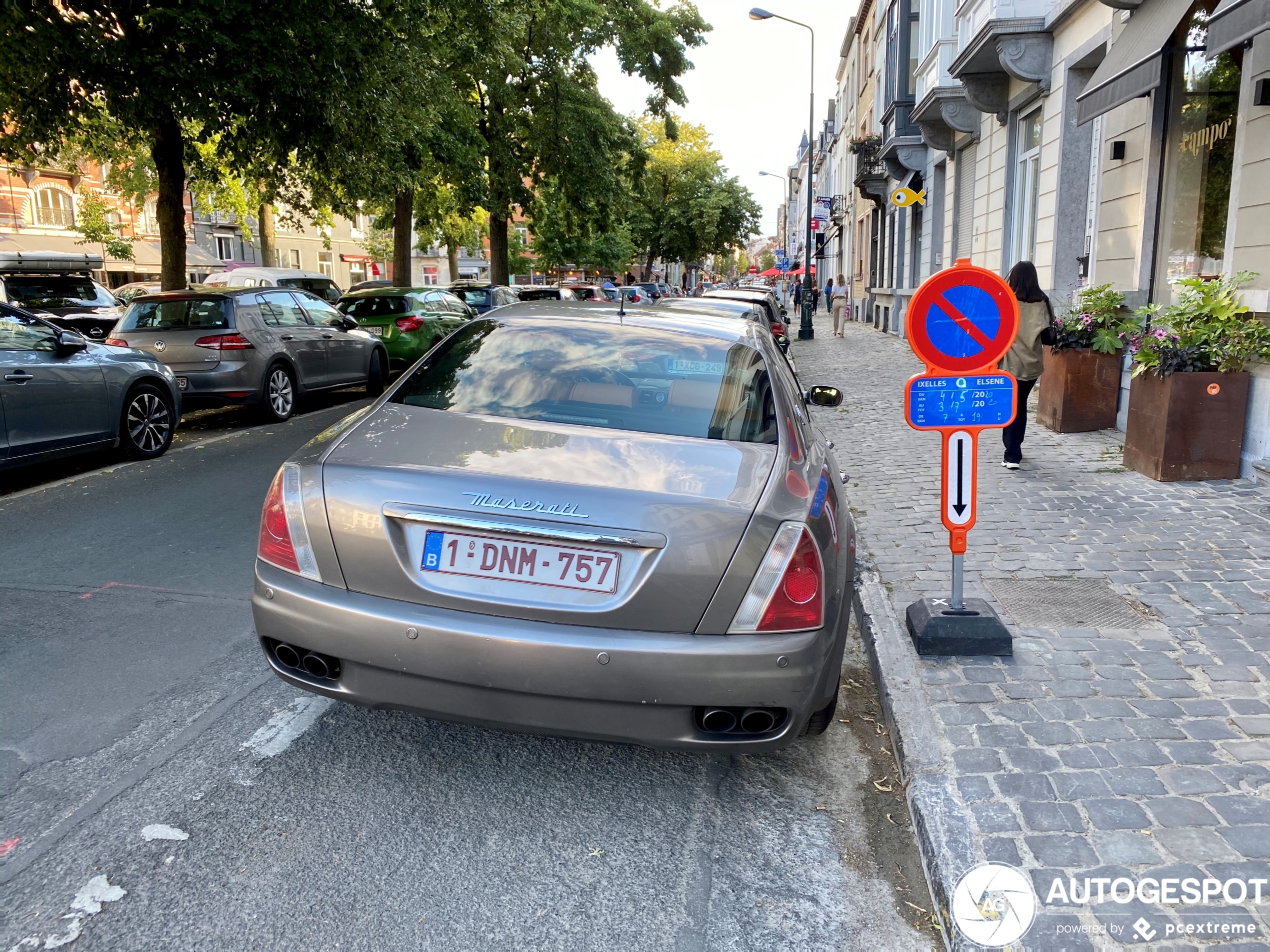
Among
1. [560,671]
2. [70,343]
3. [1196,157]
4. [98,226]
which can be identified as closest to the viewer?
[560,671]

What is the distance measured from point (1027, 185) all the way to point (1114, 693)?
12473 mm

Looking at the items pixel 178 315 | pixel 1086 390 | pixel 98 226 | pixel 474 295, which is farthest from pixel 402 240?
pixel 98 226

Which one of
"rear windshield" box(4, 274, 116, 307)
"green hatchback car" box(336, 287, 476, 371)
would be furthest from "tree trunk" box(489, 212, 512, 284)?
"green hatchback car" box(336, 287, 476, 371)

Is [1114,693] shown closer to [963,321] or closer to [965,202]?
[963,321]

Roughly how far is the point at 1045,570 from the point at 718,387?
289 cm

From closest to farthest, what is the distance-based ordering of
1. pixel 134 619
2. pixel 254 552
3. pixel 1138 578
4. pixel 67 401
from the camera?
pixel 134 619 < pixel 1138 578 < pixel 254 552 < pixel 67 401

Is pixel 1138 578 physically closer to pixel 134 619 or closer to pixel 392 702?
pixel 392 702

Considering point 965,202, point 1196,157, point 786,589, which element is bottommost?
point 786,589

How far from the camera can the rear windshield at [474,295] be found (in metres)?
21.0

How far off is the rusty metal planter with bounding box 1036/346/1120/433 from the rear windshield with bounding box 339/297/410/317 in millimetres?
10296

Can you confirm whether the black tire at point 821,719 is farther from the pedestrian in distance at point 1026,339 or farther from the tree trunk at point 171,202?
the tree trunk at point 171,202

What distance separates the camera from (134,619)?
4746 millimetres

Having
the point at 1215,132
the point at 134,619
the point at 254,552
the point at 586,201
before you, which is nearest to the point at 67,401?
the point at 254,552

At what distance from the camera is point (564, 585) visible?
277 cm
